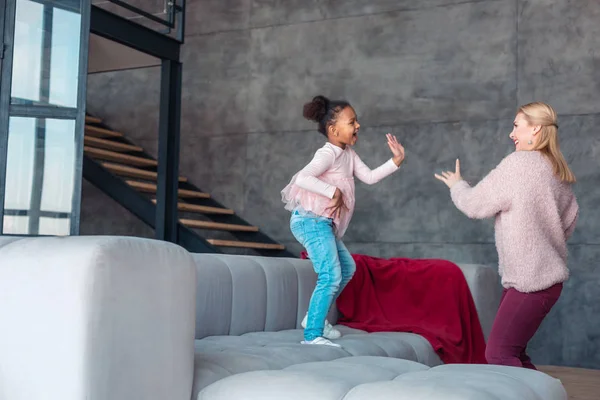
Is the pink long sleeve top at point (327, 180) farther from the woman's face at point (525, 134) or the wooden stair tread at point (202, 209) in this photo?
the wooden stair tread at point (202, 209)

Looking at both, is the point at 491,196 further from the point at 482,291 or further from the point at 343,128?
the point at 482,291

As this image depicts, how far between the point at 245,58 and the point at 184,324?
17.2ft

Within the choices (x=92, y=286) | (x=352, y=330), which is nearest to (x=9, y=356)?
(x=92, y=286)

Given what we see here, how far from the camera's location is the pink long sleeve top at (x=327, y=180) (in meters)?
3.33

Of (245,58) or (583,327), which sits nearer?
(583,327)

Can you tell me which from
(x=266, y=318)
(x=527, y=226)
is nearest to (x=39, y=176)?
(x=266, y=318)

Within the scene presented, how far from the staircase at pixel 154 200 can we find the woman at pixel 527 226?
3.68 meters

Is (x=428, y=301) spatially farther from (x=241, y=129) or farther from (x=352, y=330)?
(x=241, y=129)

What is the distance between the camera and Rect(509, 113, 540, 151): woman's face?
108 inches

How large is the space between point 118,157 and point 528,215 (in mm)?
4584

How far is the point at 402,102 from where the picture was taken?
6.18 meters

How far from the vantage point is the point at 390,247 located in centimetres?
612

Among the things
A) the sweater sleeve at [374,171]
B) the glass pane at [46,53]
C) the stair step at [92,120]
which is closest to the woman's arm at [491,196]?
the sweater sleeve at [374,171]

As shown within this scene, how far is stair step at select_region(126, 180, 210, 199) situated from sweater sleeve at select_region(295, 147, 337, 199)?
3.25 meters
